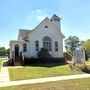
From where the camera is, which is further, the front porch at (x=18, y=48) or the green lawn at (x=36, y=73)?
the front porch at (x=18, y=48)

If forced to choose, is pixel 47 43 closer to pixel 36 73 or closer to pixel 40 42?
pixel 40 42

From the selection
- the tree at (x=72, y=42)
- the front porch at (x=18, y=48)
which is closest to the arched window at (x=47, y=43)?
the front porch at (x=18, y=48)

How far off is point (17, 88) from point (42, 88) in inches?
55.1

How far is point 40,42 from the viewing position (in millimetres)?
32969

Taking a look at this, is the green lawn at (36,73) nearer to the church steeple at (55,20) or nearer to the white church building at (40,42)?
the white church building at (40,42)

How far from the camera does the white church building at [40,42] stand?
1271 inches

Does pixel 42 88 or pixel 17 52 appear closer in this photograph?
pixel 42 88

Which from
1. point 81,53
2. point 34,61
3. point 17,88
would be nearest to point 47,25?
point 34,61

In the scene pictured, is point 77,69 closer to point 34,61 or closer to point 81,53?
point 81,53

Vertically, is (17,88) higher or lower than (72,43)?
lower

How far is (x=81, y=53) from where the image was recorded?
67.7ft

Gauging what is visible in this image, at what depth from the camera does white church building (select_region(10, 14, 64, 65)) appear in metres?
32.3

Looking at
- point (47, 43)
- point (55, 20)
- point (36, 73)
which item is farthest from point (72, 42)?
point (36, 73)

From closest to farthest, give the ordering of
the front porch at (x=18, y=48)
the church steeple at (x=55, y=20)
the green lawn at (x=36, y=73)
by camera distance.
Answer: the green lawn at (x=36, y=73) → the front porch at (x=18, y=48) → the church steeple at (x=55, y=20)
